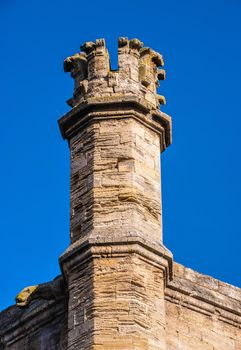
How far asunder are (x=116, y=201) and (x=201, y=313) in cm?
178

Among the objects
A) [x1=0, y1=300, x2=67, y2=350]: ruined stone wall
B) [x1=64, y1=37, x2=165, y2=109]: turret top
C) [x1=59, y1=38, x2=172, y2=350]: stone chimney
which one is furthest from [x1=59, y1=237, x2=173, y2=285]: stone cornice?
[x1=64, y1=37, x2=165, y2=109]: turret top

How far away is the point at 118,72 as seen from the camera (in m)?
15.6

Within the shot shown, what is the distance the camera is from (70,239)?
1471 cm

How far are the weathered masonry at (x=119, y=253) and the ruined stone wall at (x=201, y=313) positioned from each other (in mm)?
13

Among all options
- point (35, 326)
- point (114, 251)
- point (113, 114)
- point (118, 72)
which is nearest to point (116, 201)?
point (114, 251)

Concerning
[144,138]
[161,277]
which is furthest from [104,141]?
[161,277]

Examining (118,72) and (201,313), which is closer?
(201,313)

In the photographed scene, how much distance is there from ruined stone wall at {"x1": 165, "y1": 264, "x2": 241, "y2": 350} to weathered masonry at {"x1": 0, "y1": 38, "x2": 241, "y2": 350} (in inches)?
0.5

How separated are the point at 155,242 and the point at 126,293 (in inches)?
30.6

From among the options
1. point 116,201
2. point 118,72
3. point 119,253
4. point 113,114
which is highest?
point 118,72

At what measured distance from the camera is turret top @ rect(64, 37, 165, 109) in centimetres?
1548

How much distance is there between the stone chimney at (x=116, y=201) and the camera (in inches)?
540

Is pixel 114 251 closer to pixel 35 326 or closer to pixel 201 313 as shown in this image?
pixel 201 313

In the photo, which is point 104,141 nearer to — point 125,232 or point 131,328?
point 125,232
